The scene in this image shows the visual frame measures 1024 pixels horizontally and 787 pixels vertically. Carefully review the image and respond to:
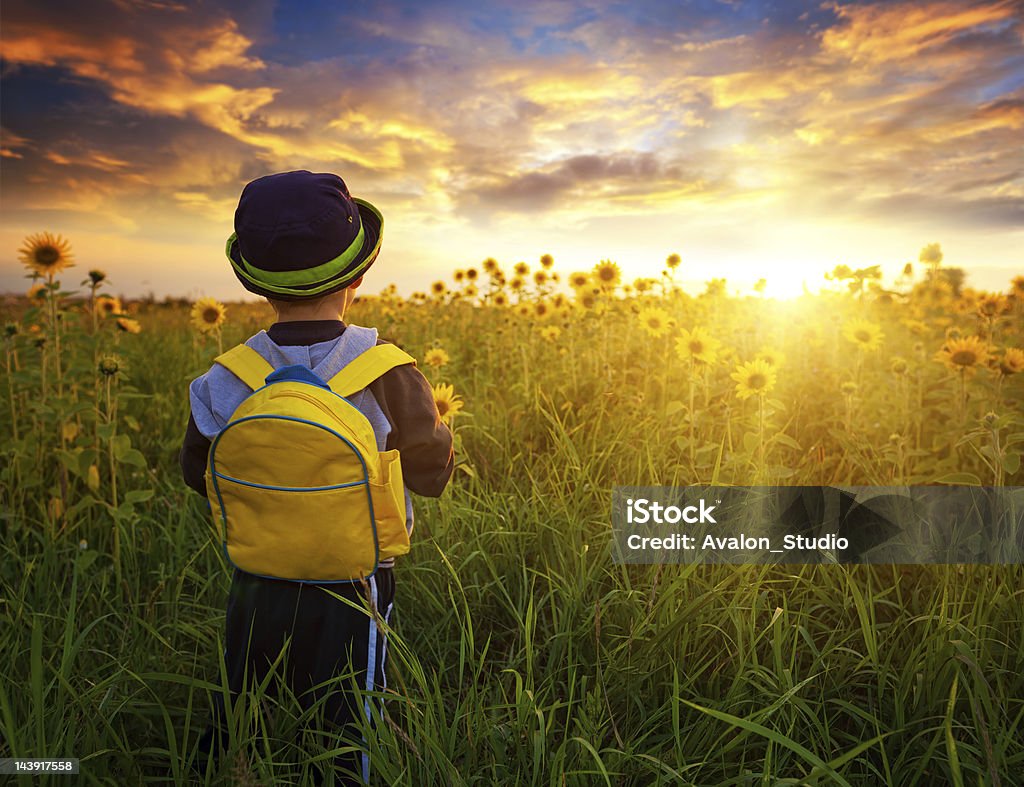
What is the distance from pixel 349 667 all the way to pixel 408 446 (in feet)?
1.75

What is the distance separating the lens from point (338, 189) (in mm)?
1634

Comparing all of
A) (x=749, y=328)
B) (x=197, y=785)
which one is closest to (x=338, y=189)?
(x=197, y=785)

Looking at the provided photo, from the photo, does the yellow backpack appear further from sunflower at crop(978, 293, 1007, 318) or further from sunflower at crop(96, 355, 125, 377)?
sunflower at crop(978, 293, 1007, 318)

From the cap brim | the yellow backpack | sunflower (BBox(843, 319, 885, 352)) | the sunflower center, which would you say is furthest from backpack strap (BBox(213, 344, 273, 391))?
sunflower (BBox(843, 319, 885, 352))

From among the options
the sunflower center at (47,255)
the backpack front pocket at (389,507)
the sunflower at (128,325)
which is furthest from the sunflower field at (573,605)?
the backpack front pocket at (389,507)

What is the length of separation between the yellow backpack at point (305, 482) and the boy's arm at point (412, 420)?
74 millimetres

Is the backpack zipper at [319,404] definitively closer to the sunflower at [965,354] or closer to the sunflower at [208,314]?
the sunflower at [208,314]

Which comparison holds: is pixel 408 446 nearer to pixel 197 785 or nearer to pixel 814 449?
pixel 197 785

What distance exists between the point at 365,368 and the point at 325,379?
4.0 inches

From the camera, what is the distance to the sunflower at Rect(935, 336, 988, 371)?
3016mm

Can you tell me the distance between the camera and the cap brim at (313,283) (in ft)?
5.20

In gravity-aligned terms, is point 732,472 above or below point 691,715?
above

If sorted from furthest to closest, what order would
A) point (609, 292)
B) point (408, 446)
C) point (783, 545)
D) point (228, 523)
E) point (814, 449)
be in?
point (609, 292)
point (814, 449)
point (783, 545)
point (408, 446)
point (228, 523)

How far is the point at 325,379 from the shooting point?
1622mm
